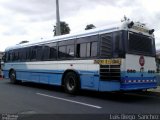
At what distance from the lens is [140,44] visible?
13828mm

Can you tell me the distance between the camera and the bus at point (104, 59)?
507 inches

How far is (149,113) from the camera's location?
33.7 ft

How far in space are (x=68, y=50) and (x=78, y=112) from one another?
5.87 metres

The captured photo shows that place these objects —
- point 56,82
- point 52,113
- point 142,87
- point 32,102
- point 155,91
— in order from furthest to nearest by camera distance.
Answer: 1. point 56,82
2. point 155,91
3. point 142,87
4. point 32,102
5. point 52,113

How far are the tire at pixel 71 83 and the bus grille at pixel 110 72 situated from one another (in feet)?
6.16

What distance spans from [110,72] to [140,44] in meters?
1.95

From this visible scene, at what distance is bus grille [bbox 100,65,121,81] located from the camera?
1281cm

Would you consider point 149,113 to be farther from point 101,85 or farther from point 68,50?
point 68,50

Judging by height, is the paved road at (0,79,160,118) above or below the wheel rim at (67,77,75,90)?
below

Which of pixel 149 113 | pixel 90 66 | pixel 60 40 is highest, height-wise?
pixel 60 40

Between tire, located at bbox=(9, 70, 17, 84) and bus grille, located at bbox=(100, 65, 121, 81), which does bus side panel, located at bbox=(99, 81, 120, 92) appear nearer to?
bus grille, located at bbox=(100, 65, 121, 81)

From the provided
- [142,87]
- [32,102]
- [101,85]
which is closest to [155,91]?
[142,87]

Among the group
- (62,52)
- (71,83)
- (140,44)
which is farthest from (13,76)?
(140,44)

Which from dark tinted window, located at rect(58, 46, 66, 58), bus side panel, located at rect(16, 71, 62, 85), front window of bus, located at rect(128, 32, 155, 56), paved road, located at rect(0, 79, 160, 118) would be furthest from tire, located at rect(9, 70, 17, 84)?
front window of bus, located at rect(128, 32, 155, 56)
